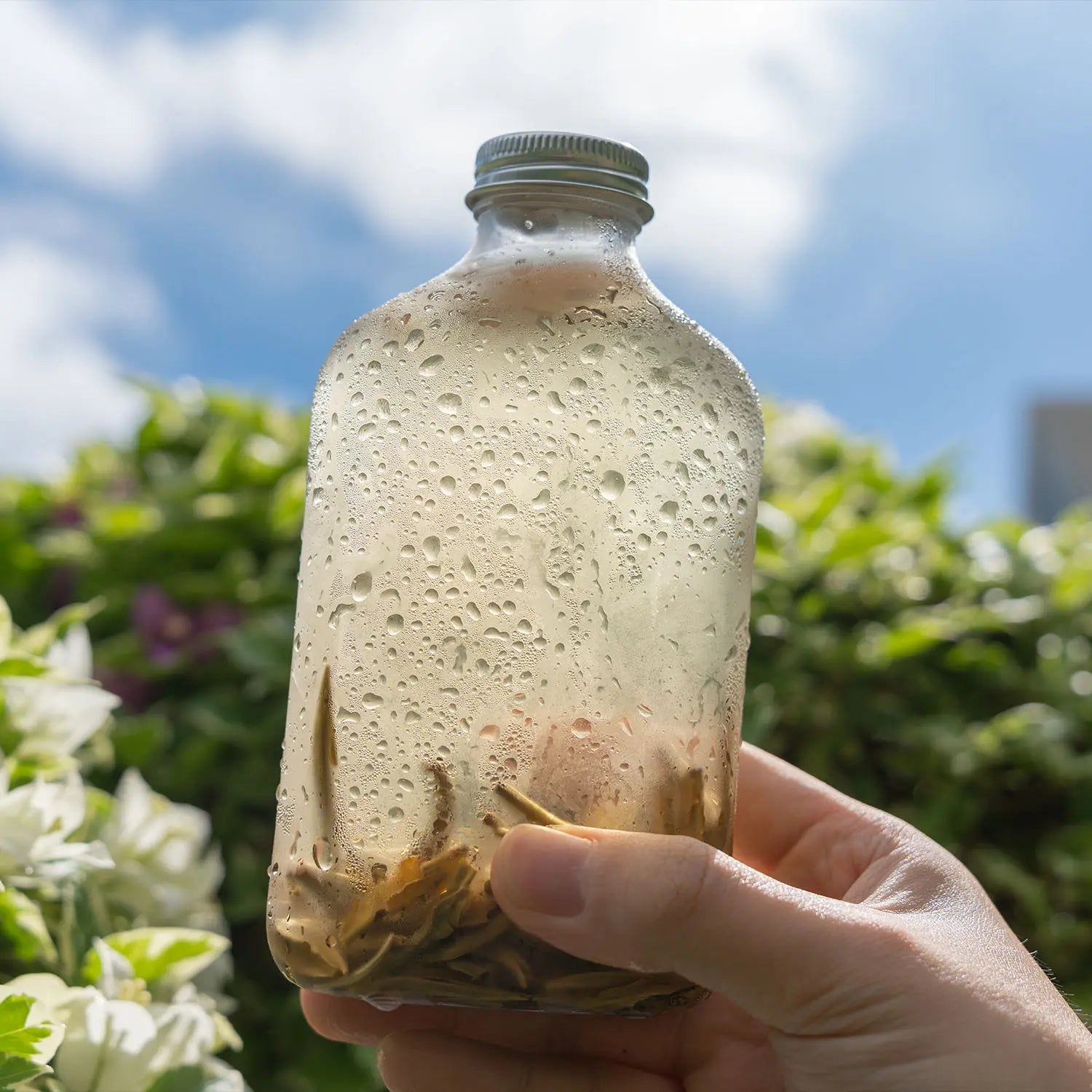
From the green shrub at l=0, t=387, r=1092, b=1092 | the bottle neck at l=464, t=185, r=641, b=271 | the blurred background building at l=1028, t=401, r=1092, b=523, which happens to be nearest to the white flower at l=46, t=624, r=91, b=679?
the green shrub at l=0, t=387, r=1092, b=1092

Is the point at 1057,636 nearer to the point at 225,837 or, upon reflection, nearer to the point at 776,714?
the point at 776,714

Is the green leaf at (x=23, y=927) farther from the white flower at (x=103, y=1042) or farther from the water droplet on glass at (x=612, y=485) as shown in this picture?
the water droplet on glass at (x=612, y=485)

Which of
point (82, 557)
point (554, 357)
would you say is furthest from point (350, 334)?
point (82, 557)

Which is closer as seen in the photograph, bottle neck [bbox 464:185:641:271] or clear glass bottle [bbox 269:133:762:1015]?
clear glass bottle [bbox 269:133:762:1015]

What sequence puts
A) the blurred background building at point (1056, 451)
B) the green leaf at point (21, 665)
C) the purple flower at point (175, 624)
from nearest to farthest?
1. the green leaf at point (21, 665)
2. the purple flower at point (175, 624)
3. the blurred background building at point (1056, 451)

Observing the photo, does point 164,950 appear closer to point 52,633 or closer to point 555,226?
point 52,633

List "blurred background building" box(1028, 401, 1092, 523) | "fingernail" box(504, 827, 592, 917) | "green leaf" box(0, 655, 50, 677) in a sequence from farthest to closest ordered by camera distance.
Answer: "blurred background building" box(1028, 401, 1092, 523) < "green leaf" box(0, 655, 50, 677) < "fingernail" box(504, 827, 592, 917)

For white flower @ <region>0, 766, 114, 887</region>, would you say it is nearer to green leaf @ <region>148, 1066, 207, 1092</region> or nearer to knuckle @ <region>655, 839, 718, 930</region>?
green leaf @ <region>148, 1066, 207, 1092</region>

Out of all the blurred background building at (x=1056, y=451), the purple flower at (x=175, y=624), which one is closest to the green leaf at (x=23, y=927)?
the purple flower at (x=175, y=624)
